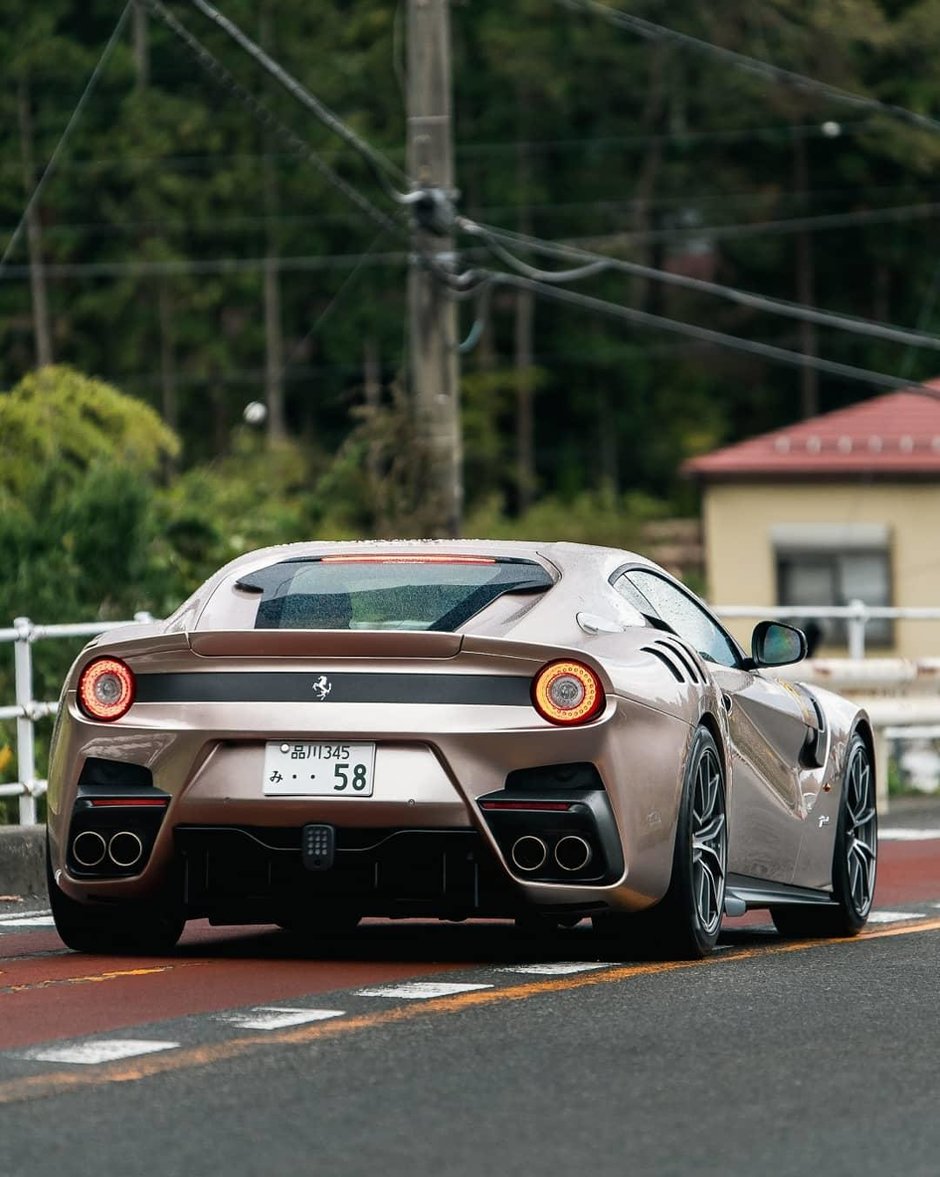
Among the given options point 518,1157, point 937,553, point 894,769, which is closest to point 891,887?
point 518,1157

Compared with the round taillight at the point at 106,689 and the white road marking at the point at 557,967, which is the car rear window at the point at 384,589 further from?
the white road marking at the point at 557,967

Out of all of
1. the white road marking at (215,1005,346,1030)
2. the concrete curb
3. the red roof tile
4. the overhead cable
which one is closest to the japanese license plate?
the white road marking at (215,1005,346,1030)

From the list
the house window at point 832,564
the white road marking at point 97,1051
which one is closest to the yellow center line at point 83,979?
the white road marking at point 97,1051

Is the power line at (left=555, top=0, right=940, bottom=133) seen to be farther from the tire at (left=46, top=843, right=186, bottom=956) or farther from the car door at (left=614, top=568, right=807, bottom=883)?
the tire at (left=46, top=843, right=186, bottom=956)

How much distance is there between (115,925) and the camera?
28.8ft

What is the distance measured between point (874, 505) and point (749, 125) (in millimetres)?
32788

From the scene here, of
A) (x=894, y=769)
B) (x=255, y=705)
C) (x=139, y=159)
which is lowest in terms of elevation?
(x=894, y=769)

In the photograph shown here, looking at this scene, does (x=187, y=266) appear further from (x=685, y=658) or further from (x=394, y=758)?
(x=394, y=758)

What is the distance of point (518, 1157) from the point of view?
211 inches

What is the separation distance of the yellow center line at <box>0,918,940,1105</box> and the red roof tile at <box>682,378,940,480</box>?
32122 millimetres

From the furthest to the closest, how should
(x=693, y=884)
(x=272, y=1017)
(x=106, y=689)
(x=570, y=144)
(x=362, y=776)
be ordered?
1. (x=570, y=144)
2. (x=693, y=884)
3. (x=106, y=689)
4. (x=362, y=776)
5. (x=272, y=1017)

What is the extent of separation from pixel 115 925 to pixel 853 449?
33479mm

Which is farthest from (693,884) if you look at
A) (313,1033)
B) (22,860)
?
(22,860)

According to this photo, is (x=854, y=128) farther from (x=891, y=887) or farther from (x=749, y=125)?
(x=891, y=887)
